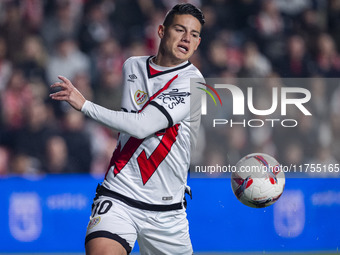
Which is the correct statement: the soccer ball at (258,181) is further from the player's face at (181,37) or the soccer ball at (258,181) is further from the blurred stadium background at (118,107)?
the blurred stadium background at (118,107)

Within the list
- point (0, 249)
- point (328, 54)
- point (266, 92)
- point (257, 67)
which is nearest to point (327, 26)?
point (328, 54)

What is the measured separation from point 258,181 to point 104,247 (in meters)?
1.34

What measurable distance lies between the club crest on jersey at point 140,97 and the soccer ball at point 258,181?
93 centimetres

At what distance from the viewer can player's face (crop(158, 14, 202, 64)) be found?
4598 millimetres

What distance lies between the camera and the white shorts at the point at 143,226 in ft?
14.1

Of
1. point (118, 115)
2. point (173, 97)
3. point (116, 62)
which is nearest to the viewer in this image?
point (118, 115)

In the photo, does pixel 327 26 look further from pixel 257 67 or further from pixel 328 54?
pixel 257 67

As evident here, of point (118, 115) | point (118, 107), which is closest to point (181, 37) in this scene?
point (118, 115)

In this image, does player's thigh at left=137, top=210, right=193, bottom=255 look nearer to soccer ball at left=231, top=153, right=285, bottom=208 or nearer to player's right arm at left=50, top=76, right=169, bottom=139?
soccer ball at left=231, top=153, right=285, bottom=208

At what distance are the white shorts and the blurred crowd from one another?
383 centimetres

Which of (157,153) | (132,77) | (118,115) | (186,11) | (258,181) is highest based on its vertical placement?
(186,11)

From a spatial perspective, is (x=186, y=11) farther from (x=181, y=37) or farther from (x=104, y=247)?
(x=104, y=247)

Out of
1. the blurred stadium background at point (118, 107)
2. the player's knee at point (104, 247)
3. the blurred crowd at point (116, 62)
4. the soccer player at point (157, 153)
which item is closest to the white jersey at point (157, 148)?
the soccer player at point (157, 153)

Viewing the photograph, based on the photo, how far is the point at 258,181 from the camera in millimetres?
4773
